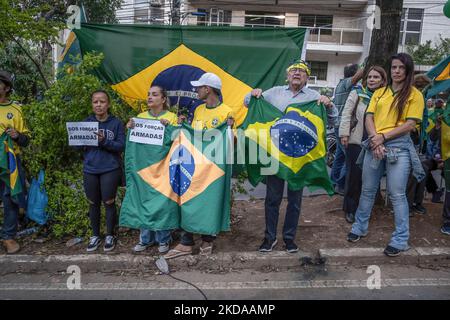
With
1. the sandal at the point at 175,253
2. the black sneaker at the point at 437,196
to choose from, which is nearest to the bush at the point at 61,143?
the sandal at the point at 175,253

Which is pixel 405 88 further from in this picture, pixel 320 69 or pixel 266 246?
pixel 320 69

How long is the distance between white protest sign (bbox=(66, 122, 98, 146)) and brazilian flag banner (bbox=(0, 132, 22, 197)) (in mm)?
705

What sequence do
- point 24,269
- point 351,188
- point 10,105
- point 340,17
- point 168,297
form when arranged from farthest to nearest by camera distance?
1. point 340,17
2. point 351,188
3. point 10,105
4. point 24,269
5. point 168,297

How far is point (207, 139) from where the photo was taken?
164 inches

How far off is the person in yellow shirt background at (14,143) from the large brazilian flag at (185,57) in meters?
1.27

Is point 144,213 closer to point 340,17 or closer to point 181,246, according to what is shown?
point 181,246

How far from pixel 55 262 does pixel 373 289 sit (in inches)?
121

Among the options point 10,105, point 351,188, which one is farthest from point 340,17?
point 10,105

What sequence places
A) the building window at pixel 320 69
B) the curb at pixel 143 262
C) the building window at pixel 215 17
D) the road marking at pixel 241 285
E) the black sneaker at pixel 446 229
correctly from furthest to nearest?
the building window at pixel 320 69, the building window at pixel 215 17, the black sneaker at pixel 446 229, the curb at pixel 143 262, the road marking at pixel 241 285

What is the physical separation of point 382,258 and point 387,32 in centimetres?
292

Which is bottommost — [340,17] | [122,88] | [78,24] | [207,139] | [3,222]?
[3,222]

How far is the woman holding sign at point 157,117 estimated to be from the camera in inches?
165

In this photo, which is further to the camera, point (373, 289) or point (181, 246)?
point (181, 246)

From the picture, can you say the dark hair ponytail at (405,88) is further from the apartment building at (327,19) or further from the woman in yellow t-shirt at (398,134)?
the apartment building at (327,19)
